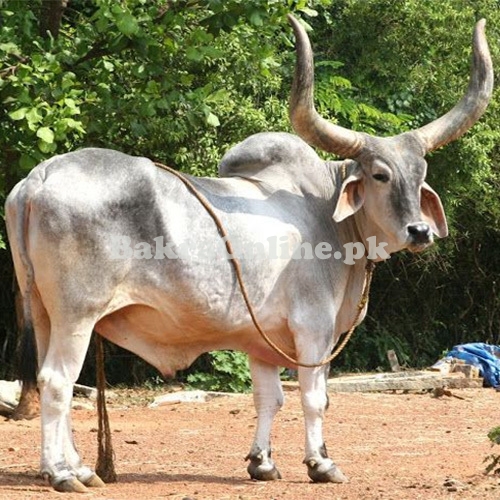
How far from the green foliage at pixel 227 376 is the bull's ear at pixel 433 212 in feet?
18.5

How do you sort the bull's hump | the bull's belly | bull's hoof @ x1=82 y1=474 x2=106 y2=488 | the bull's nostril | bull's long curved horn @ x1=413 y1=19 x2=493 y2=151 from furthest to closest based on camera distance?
bull's long curved horn @ x1=413 y1=19 x2=493 y2=151
the bull's hump
the bull's nostril
the bull's belly
bull's hoof @ x1=82 y1=474 x2=106 y2=488

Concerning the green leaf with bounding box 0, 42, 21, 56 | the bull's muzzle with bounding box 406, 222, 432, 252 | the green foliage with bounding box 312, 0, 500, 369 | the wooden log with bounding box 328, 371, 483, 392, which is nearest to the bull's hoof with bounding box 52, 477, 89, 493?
the bull's muzzle with bounding box 406, 222, 432, 252

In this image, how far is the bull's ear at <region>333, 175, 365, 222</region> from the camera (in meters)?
8.06

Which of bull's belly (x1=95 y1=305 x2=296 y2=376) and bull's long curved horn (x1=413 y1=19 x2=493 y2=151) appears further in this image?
bull's long curved horn (x1=413 y1=19 x2=493 y2=151)

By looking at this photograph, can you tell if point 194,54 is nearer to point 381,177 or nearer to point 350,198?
point 350,198

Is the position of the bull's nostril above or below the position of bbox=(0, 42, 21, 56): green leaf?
below

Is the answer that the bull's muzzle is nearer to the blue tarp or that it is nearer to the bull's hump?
the bull's hump

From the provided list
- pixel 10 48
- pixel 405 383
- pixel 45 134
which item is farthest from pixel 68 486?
pixel 405 383

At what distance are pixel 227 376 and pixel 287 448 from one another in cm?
444

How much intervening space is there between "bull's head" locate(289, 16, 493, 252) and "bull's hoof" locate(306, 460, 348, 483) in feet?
4.56

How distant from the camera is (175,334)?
752 centimetres

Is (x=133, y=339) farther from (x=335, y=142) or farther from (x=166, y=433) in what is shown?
(x=166, y=433)

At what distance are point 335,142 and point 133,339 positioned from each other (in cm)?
177

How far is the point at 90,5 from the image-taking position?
1302cm
